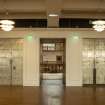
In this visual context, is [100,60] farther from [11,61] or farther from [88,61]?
[11,61]

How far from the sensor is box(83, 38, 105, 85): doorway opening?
14.3 meters

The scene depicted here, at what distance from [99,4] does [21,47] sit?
6277mm

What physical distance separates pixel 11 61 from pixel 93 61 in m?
4.52

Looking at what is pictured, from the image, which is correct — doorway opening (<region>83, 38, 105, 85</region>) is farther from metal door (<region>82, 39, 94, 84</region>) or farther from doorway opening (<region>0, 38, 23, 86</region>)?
doorway opening (<region>0, 38, 23, 86</region>)

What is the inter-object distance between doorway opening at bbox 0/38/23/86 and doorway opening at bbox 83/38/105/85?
11.6ft

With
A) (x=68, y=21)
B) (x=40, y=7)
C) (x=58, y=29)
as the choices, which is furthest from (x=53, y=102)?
(x=58, y=29)

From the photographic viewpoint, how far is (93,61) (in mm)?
14430

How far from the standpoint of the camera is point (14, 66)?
14.4 metres

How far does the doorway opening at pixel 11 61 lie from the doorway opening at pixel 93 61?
3526 mm

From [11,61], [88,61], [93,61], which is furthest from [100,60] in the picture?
[11,61]

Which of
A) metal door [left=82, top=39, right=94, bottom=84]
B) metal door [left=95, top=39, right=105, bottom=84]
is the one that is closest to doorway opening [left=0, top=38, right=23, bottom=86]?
metal door [left=82, top=39, right=94, bottom=84]

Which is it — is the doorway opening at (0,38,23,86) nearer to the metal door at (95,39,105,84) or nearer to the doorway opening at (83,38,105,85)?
the doorway opening at (83,38,105,85)

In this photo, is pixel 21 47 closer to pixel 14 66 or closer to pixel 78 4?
pixel 14 66

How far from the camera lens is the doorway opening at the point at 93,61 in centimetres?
1427
